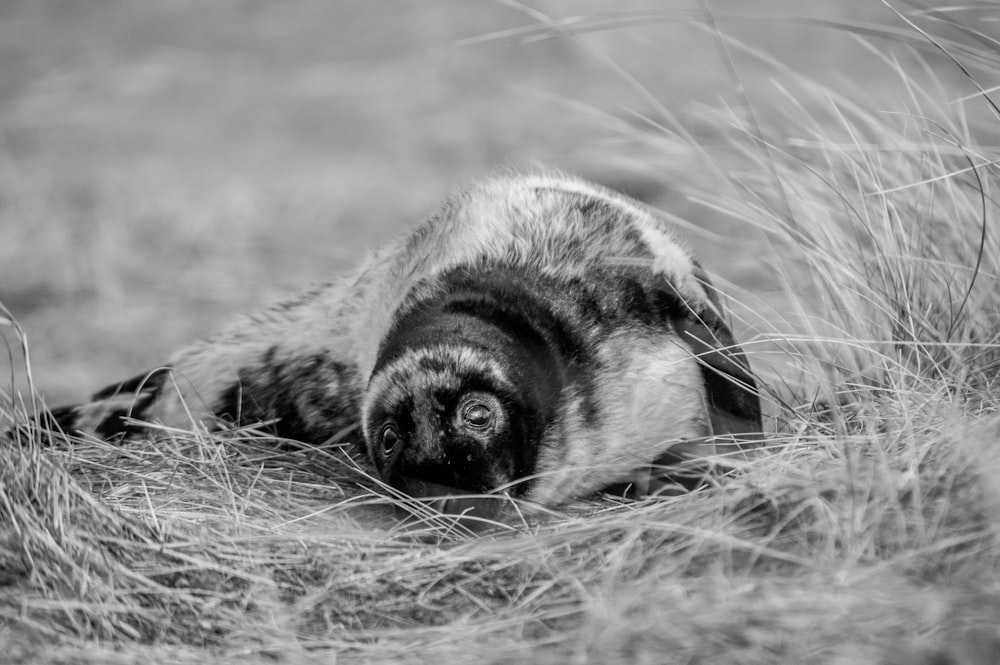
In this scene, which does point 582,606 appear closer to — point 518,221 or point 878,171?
point 518,221

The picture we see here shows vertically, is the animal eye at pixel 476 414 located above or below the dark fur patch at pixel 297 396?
above

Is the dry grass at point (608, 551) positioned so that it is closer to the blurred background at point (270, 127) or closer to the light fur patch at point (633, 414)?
the light fur patch at point (633, 414)

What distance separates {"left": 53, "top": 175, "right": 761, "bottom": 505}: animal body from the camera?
312 centimetres

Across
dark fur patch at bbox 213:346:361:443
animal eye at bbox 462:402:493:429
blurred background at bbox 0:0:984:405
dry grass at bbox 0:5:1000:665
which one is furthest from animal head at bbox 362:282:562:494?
blurred background at bbox 0:0:984:405

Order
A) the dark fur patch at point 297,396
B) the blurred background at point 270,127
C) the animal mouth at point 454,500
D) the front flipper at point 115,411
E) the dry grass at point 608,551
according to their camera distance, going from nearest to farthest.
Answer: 1. the dry grass at point 608,551
2. the animal mouth at point 454,500
3. the dark fur patch at point 297,396
4. the front flipper at point 115,411
5. the blurred background at point 270,127

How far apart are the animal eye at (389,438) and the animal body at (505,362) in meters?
0.01

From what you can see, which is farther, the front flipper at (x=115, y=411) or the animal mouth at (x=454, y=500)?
the front flipper at (x=115, y=411)

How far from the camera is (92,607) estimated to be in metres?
2.37

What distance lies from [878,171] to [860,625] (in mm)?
2373

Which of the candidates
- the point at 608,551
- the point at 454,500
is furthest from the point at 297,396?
the point at 608,551

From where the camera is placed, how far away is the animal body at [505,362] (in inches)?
123

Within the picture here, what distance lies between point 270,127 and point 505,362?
737cm

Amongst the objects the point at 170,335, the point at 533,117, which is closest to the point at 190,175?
the point at 170,335

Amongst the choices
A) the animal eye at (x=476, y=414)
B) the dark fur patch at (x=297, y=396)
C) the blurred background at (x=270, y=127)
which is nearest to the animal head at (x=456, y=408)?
the animal eye at (x=476, y=414)
